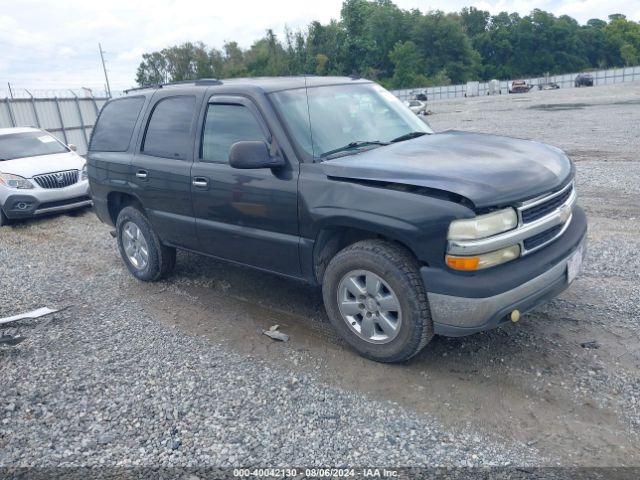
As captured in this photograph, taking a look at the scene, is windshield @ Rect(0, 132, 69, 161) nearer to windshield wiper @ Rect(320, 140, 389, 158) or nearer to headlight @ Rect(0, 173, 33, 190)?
headlight @ Rect(0, 173, 33, 190)

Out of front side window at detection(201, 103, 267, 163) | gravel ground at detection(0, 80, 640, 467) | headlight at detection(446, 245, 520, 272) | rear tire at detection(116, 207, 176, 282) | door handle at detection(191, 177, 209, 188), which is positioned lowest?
gravel ground at detection(0, 80, 640, 467)

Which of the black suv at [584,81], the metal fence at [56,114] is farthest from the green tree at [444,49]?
the metal fence at [56,114]

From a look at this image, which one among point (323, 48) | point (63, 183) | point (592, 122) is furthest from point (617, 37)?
point (63, 183)

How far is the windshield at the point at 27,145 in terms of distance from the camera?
9988 mm

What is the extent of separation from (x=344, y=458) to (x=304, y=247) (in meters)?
1.61

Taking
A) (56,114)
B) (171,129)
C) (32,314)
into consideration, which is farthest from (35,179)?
(56,114)

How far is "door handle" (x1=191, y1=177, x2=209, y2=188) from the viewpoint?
4.55 m

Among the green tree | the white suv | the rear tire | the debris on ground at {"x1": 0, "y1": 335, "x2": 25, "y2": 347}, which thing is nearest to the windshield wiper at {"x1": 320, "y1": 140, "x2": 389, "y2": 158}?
the rear tire

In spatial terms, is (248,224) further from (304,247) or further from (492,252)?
(492,252)

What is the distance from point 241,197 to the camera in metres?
4.29

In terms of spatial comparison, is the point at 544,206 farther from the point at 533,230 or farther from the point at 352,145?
the point at 352,145

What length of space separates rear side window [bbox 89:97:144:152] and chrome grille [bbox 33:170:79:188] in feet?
12.6

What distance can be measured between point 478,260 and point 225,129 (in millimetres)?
2427

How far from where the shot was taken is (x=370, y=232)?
3.70 metres
